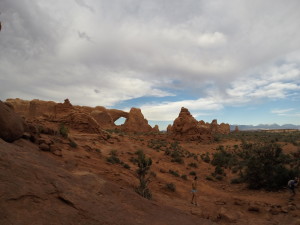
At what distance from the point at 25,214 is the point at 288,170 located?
13493mm

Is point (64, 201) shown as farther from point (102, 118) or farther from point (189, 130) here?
point (102, 118)

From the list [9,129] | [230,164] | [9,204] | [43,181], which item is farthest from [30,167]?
[230,164]

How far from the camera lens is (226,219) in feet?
26.8

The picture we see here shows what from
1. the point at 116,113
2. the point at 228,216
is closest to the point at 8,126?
the point at 228,216

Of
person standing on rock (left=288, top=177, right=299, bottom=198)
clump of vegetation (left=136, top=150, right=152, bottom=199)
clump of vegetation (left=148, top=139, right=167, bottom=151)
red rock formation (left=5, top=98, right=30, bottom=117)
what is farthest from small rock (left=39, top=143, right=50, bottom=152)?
red rock formation (left=5, top=98, right=30, bottom=117)

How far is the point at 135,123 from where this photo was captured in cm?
5288

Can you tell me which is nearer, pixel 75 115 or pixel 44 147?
pixel 44 147

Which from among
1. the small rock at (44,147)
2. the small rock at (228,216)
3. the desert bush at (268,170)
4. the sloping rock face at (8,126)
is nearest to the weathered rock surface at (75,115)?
the small rock at (44,147)

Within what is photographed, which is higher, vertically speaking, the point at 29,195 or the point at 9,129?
the point at 9,129

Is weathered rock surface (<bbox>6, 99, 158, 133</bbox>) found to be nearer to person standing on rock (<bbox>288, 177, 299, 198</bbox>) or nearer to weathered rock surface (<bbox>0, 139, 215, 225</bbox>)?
weathered rock surface (<bbox>0, 139, 215, 225</bbox>)

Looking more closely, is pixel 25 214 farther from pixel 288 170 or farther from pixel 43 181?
pixel 288 170

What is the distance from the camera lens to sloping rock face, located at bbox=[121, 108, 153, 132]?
52.0 metres

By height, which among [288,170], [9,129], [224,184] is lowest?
[224,184]

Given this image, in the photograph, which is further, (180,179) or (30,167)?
(180,179)
